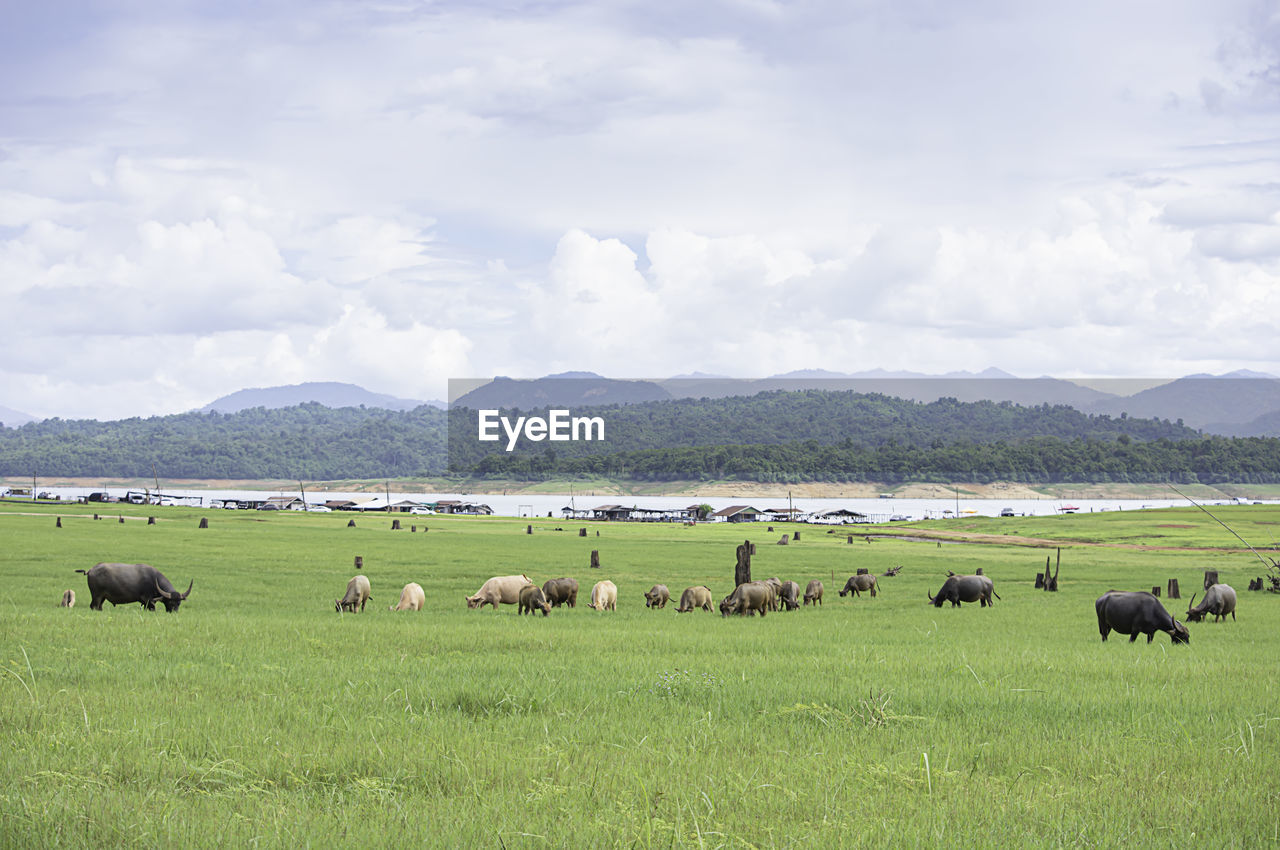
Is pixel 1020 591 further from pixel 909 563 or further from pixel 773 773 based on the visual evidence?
pixel 773 773

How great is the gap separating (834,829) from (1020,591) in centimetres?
3749

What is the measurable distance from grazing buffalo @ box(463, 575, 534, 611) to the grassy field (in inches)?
265

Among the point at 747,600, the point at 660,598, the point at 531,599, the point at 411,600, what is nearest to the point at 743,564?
the point at 660,598

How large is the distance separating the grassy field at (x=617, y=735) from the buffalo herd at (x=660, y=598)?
0.93 meters

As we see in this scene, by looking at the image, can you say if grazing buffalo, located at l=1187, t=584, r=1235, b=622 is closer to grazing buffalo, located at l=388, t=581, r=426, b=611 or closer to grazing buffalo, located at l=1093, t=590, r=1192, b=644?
grazing buffalo, located at l=1093, t=590, r=1192, b=644

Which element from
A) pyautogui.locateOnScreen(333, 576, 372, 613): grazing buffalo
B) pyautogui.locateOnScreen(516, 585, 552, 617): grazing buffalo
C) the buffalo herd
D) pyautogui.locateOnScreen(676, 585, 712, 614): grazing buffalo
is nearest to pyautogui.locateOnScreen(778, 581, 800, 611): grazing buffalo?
the buffalo herd

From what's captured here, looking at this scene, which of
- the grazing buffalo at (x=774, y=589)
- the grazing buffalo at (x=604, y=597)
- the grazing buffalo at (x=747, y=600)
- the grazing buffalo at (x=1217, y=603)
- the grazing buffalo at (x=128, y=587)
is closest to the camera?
the grazing buffalo at (x=128, y=587)

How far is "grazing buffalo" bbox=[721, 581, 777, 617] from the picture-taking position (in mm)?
26891

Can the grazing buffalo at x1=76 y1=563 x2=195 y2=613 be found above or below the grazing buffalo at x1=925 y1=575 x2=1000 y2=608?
above

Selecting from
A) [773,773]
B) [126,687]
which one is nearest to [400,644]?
[126,687]

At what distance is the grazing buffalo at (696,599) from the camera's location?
29594 mm

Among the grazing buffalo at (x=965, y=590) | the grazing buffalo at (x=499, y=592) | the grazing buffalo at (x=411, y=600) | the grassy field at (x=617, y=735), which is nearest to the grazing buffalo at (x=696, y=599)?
the grazing buffalo at (x=499, y=592)

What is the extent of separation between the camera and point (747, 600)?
88.5 feet

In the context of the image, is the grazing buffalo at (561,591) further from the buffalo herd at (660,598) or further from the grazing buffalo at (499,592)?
the grazing buffalo at (499,592)
